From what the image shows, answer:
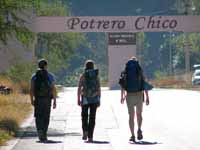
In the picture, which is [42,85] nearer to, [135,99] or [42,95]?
[42,95]

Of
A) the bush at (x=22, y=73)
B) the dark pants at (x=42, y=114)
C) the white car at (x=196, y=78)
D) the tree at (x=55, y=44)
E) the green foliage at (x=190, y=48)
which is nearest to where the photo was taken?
the dark pants at (x=42, y=114)

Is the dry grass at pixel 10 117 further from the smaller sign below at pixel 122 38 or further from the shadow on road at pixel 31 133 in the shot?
the smaller sign below at pixel 122 38

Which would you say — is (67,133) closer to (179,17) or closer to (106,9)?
(179,17)

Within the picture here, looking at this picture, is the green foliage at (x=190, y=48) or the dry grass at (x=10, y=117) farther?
the green foliage at (x=190, y=48)

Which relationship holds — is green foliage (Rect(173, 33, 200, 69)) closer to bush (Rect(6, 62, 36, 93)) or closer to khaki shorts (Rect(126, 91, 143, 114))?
bush (Rect(6, 62, 36, 93))

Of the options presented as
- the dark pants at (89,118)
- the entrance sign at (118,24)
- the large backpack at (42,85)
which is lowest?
the dark pants at (89,118)

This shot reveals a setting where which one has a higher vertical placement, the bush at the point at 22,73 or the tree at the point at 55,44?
the tree at the point at 55,44

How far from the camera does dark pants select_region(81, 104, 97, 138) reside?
1844 centimetres

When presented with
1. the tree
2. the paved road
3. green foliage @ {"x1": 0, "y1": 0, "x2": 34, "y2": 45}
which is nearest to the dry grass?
the paved road

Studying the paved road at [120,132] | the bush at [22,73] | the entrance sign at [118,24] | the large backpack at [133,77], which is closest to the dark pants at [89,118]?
the paved road at [120,132]

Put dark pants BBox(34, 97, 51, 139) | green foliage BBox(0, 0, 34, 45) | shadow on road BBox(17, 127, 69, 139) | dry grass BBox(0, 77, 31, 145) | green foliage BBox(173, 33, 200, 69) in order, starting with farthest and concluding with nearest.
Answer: green foliage BBox(173, 33, 200, 69), green foliage BBox(0, 0, 34, 45), shadow on road BBox(17, 127, 69, 139), dry grass BBox(0, 77, 31, 145), dark pants BBox(34, 97, 51, 139)

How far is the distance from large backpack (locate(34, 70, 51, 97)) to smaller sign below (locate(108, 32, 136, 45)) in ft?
174

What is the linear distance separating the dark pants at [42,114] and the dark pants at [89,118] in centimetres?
84

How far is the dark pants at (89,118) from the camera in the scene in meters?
18.4
